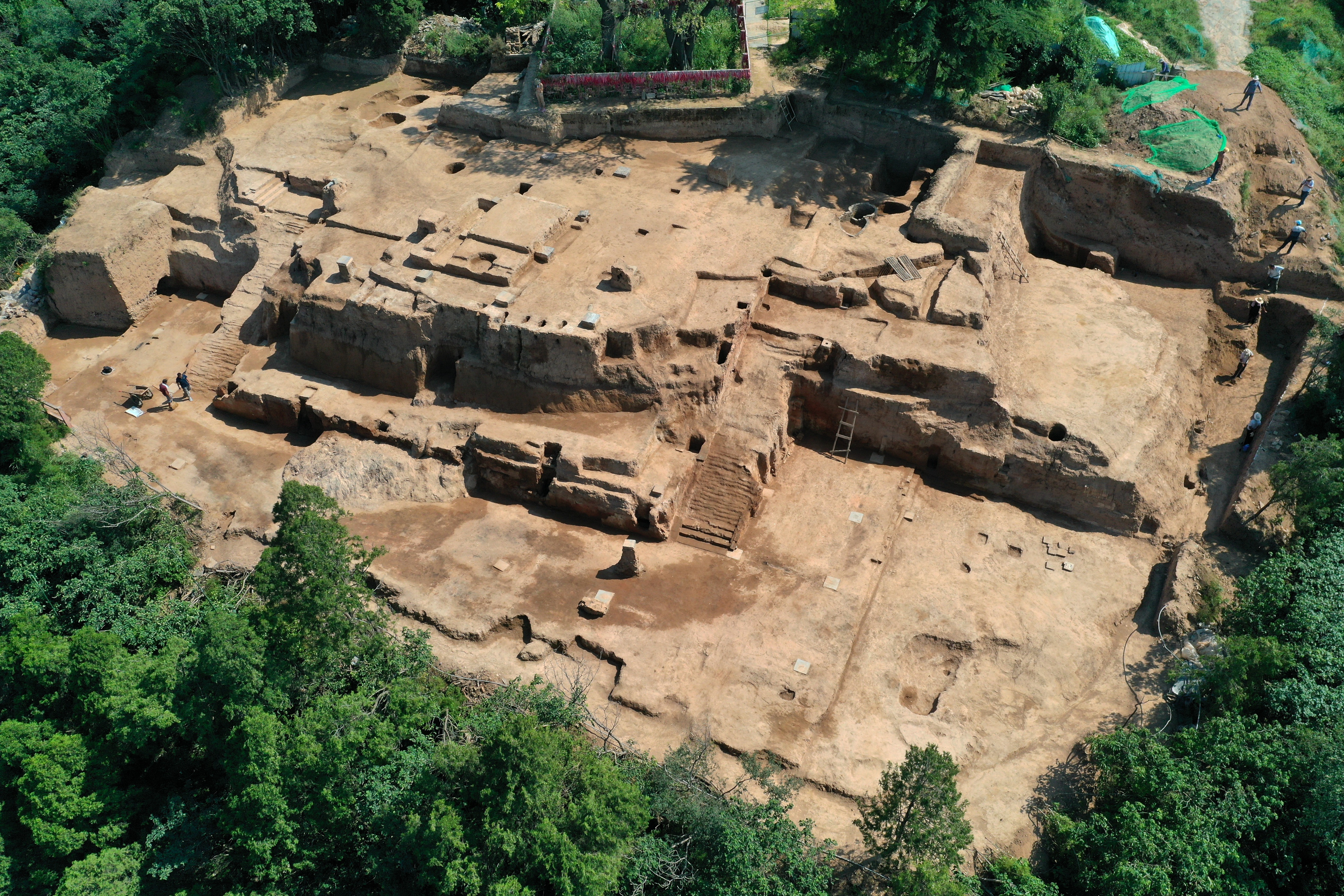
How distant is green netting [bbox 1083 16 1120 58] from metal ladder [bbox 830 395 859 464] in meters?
14.4

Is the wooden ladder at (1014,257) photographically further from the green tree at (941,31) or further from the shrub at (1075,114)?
the green tree at (941,31)

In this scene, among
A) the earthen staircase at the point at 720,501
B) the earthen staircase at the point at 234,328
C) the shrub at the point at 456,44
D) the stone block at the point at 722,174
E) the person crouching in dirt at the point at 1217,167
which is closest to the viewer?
the earthen staircase at the point at 720,501

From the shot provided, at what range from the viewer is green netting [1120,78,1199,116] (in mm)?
27062

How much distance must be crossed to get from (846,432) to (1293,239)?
12290mm

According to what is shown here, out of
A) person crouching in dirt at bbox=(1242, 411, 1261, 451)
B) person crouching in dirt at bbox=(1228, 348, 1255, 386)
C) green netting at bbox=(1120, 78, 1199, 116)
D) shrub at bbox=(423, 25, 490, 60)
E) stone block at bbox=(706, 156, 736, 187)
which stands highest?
green netting at bbox=(1120, 78, 1199, 116)

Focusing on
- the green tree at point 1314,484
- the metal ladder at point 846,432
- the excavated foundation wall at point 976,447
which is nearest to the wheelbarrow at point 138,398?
the excavated foundation wall at point 976,447

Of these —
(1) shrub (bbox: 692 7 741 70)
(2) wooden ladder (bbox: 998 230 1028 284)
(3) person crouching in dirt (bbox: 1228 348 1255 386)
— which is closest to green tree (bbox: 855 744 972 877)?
(2) wooden ladder (bbox: 998 230 1028 284)

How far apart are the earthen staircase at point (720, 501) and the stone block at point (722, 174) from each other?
7727 millimetres

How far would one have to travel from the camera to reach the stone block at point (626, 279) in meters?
22.5

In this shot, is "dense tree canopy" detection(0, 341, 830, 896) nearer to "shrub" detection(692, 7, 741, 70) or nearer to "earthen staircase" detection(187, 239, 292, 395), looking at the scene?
"earthen staircase" detection(187, 239, 292, 395)

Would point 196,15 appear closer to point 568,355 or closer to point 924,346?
point 568,355

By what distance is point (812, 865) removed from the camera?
15.6 metres

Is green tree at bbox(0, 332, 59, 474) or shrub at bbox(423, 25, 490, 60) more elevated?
shrub at bbox(423, 25, 490, 60)

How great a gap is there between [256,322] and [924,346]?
1613cm
